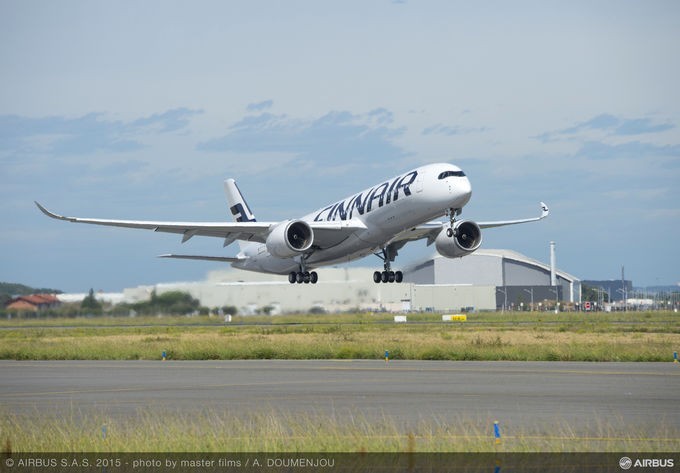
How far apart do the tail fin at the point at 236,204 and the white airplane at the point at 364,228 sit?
427cm

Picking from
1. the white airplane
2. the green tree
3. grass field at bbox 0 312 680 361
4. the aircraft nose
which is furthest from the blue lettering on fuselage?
the green tree

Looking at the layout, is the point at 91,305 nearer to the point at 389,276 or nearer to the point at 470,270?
the point at 389,276

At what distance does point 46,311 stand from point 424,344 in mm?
34553

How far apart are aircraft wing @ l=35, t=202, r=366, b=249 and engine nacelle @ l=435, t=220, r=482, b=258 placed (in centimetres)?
558

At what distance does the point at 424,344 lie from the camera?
40406mm

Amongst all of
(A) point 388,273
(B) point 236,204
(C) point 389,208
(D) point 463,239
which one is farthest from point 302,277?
(B) point 236,204

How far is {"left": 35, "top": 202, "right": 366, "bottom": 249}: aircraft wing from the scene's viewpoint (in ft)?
165

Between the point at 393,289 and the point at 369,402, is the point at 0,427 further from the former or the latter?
the point at 393,289

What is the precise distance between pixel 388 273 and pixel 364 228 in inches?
324

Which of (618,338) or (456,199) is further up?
(456,199)
